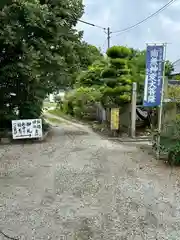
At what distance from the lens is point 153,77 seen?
9117 millimetres

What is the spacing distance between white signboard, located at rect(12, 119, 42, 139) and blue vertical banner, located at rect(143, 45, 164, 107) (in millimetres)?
4018

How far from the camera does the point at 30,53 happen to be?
416 inches

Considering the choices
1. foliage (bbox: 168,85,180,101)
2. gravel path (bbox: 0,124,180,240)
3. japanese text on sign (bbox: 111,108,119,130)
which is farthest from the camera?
japanese text on sign (bbox: 111,108,119,130)

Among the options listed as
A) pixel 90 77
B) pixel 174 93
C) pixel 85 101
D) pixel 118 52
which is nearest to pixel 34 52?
pixel 118 52

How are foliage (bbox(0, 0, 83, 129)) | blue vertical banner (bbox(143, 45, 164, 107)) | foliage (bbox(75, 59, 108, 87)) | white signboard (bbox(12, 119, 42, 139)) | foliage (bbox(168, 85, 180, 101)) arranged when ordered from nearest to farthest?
blue vertical banner (bbox(143, 45, 164, 107)), foliage (bbox(168, 85, 180, 101)), foliage (bbox(0, 0, 83, 129)), white signboard (bbox(12, 119, 42, 139)), foliage (bbox(75, 59, 108, 87))

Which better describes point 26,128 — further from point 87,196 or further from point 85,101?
point 85,101

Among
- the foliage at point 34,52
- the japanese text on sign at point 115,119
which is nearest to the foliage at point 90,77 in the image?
the foliage at point 34,52

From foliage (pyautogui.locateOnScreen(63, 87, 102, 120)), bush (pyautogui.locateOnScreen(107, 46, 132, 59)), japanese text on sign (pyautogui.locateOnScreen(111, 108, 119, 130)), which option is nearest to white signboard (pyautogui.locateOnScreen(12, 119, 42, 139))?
japanese text on sign (pyautogui.locateOnScreen(111, 108, 119, 130))

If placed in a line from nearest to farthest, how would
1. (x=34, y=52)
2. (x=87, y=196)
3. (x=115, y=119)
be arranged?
(x=87, y=196)
(x=34, y=52)
(x=115, y=119)

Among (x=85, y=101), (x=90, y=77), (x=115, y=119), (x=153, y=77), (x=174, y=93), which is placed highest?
(x=90, y=77)

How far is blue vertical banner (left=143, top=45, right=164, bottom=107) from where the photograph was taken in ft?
29.3

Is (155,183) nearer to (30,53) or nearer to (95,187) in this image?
A: (95,187)

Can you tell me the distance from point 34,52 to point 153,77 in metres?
3.97

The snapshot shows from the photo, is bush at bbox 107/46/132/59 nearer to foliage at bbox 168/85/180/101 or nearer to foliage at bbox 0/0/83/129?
foliage at bbox 0/0/83/129
